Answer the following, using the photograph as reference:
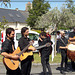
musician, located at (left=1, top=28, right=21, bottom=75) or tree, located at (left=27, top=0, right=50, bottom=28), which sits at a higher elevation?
tree, located at (left=27, top=0, right=50, bottom=28)

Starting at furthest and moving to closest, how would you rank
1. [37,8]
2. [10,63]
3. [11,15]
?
[11,15], [37,8], [10,63]

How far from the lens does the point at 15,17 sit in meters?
54.0

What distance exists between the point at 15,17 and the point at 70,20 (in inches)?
1719

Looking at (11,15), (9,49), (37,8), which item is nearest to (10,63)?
(9,49)

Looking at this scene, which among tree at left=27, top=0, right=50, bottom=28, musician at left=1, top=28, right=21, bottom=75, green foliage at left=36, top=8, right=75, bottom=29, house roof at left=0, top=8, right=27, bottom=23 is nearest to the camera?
musician at left=1, top=28, right=21, bottom=75

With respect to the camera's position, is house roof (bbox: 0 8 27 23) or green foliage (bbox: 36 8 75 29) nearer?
green foliage (bbox: 36 8 75 29)

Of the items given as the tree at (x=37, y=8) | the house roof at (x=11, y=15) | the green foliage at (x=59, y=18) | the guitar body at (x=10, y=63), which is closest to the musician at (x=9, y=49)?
the guitar body at (x=10, y=63)

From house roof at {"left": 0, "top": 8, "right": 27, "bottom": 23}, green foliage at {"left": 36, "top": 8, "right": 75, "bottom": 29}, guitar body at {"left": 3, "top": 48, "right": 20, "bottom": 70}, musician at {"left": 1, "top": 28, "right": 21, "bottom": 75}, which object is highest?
house roof at {"left": 0, "top": 8, "right": 27, "bottom": 23}

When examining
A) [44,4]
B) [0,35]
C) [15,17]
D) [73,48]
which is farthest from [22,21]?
[73,48]

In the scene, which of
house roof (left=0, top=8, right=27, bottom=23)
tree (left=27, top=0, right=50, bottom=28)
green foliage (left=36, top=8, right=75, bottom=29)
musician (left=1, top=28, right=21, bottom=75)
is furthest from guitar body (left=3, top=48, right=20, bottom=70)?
house roof (left=0, top=8, right=27, bottom=23)

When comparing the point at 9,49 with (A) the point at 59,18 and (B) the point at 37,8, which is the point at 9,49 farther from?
(B) the point at 37,8

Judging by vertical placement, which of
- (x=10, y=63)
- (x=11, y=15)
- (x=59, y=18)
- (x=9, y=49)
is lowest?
(x=10, y=63)

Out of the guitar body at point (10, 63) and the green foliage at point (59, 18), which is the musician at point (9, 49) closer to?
the guitar body at point (10, 63)

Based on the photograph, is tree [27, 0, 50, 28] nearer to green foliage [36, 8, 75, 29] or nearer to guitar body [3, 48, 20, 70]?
green foliage [36, 8, 75, 29]
